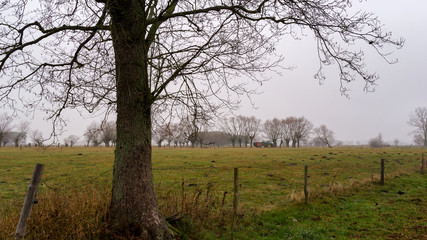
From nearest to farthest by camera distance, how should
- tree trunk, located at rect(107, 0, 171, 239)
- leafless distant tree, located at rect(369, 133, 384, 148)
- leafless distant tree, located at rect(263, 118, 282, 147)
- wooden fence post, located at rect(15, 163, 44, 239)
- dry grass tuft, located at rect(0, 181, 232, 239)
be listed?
1. wooden fence post, located at rect(15, 163, 44, 239)
2. dry grass tuft, located at rect(0, 181, 232, 239)
3. tree trunk, located at rect(107, 0, 171, 239)
4. leafless distant tree, located at rect(369, 133, 384, 148)
5. leafless distant tree, located at rect(263, 118, 282, 147)

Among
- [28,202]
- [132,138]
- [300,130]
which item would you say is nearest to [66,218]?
[28,202]

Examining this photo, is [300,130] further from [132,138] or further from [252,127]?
[132,138]

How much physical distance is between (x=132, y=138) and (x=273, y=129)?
108 metres

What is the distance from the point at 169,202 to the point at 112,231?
204cm

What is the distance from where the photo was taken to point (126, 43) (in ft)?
13.3

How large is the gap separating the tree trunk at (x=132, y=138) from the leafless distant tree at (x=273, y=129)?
10482cm

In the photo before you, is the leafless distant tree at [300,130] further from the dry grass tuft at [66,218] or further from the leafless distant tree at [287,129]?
the dry grass tuft at [66,218]

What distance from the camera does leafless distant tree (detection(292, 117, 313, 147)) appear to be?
100812 mm

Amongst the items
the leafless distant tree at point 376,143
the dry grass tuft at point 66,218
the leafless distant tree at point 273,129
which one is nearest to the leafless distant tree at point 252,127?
the leafless distant tree at point 273,129

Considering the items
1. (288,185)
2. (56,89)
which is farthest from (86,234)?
(288,185)

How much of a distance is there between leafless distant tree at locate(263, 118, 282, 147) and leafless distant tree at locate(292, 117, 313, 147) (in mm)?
6756

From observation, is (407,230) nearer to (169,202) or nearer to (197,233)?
(197,233)

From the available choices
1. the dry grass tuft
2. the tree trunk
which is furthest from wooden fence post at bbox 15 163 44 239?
the tree trunk

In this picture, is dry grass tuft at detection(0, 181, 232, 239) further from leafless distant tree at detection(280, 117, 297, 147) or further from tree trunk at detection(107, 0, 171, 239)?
leafless distant tree at detection(280, 117, 297, 147)
